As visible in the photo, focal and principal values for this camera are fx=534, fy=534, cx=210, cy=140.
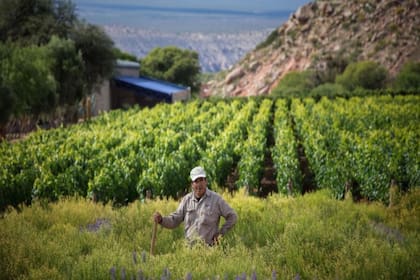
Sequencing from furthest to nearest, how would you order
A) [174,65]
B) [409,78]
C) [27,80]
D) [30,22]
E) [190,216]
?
[174,65] → [409,78] → [30,22] → [27,80] → [190,216]

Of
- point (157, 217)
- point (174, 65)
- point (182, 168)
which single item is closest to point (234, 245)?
point (157, 217)

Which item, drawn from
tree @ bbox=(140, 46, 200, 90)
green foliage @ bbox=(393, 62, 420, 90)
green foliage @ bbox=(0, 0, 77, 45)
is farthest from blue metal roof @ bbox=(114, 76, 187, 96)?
tree @ bbox=(140, 46, 200, 90)

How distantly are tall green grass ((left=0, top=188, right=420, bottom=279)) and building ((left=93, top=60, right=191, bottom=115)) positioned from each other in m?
41.7

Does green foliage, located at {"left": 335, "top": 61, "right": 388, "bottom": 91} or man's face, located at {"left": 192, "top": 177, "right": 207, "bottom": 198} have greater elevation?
man's face, located at {"left": 192, "top": 177, "right": 207, "bottom": 198}

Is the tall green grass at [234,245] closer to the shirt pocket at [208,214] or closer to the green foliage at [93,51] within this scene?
the shirt pocket at [208,214]

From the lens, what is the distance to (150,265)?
6094mm

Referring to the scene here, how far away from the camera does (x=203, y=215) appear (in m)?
7.05

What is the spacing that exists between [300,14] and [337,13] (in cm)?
987

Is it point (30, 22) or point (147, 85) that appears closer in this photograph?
point (30, 22)

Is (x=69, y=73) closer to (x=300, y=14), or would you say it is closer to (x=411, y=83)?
(x=411, y=83)

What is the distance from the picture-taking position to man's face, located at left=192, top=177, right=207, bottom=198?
22.7ft

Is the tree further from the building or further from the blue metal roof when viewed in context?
the blue metal roof

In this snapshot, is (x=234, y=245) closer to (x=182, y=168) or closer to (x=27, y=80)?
(x=182, y=168)

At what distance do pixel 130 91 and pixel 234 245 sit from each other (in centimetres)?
5119
